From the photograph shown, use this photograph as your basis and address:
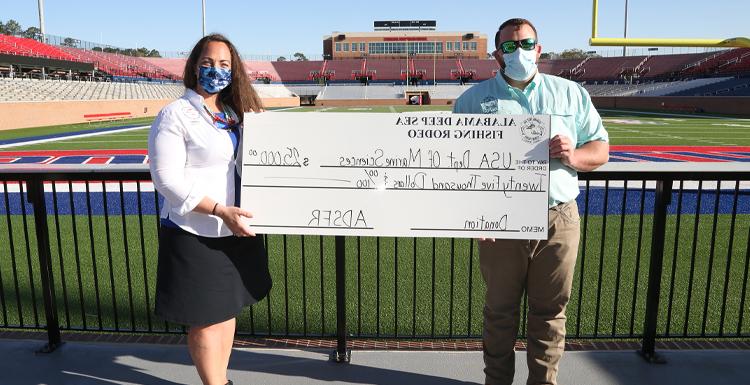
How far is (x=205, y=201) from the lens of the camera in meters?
2.31

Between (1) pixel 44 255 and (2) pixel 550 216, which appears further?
(1) pixel 44 255

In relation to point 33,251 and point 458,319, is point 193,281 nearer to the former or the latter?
point 458,319

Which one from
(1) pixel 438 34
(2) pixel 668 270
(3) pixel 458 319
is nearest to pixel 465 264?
(3) pixel 458 319

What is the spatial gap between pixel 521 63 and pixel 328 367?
2018 mm

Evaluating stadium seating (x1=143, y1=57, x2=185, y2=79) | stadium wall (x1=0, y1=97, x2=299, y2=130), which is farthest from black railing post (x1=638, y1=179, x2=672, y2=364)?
stadium seating (x1=143, y1=57, x2=185, y2=79)

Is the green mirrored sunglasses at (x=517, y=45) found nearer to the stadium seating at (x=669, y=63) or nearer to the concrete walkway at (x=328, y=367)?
the concrete walkway at (x=328, y=367)

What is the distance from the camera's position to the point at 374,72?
275 feet

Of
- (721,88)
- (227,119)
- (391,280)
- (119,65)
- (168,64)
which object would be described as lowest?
(391,280)

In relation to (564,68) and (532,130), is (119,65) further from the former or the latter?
(532,130)

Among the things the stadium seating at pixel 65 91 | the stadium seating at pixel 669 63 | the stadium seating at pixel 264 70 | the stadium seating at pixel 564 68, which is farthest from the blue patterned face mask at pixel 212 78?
the stadium seating at pixel 564 68

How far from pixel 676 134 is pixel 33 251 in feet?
73.5

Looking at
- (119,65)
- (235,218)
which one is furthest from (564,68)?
(235,218)

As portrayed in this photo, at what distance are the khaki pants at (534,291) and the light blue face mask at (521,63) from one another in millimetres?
654

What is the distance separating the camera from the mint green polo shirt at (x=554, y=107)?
8.19 ft
